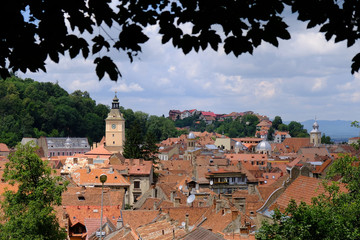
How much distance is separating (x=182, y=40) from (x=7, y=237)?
20.5 metres

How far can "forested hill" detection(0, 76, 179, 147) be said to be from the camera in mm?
121125

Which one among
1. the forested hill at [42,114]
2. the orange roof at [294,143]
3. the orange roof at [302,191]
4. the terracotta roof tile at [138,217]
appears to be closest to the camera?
the orange roof at [302,191]

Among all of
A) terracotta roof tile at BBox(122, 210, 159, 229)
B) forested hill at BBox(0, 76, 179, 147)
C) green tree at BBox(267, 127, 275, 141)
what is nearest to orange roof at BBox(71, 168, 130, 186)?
terracotta roof tile at BBox(122, 210, 159, 229)

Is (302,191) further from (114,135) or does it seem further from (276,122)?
(276,122)

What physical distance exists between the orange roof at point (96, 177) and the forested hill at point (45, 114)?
63.8m

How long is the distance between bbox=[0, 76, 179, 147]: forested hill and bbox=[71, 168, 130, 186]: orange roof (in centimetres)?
6378

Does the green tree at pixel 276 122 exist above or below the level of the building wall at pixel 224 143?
above

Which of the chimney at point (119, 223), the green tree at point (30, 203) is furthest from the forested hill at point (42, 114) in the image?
the green tree at point (30, 203)

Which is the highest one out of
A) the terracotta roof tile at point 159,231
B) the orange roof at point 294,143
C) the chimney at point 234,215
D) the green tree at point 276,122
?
the green tree at point 276,122

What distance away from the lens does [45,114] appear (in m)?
128

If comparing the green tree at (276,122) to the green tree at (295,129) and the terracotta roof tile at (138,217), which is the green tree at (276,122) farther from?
the terracotta roof tile at (138,217)

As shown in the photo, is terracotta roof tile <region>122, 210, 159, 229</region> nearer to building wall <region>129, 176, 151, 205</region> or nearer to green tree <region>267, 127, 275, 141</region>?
building wall <region>129, 176, 151, 205</region>

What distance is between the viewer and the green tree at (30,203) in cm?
2392

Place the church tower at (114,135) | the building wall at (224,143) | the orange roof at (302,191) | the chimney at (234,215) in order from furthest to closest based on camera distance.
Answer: the building wall at (224,143) → the church tower at (114,135) → the chimney at (234,215) → the orange roof at (302,191)
